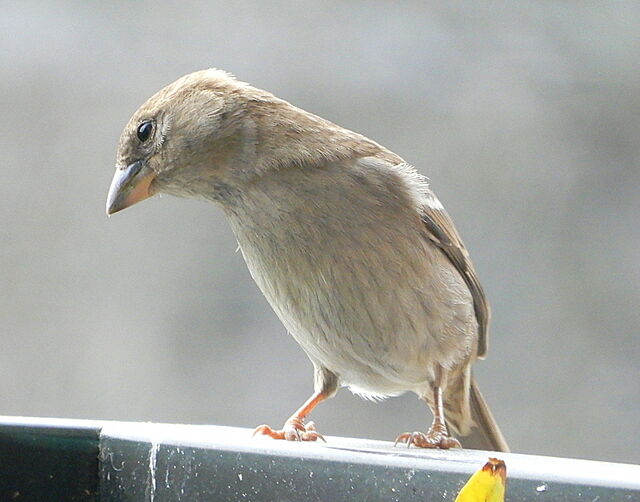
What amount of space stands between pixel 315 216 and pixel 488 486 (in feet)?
4.73

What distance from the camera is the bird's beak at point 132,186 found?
9.87ft

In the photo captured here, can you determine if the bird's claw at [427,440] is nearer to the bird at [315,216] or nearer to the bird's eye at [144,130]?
the bird at [315,216]

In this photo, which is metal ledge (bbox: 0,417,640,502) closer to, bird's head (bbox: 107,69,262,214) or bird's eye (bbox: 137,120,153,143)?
bird's head (bbox: 107,69,262,214)

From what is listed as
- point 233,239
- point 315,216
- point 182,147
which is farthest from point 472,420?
point 233,239

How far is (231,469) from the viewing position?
6.64ft

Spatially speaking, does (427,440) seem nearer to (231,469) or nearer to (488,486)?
(231,469)

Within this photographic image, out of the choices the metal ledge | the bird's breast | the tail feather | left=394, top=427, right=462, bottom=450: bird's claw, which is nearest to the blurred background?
the tail feather

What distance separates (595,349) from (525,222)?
90cm

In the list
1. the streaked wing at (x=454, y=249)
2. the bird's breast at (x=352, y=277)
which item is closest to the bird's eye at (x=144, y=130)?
the bird's breast at (x=352, y=277)

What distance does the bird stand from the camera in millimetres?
2916

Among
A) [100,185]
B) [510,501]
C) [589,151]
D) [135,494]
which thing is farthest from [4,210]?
[510,501]

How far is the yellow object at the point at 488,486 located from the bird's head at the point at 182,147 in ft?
5.10

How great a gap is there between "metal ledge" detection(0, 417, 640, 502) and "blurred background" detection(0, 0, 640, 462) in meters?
4.19

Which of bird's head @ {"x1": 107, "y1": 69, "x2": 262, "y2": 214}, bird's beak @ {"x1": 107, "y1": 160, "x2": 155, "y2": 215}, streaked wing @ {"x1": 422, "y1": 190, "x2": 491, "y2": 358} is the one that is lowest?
streaked wing @ {"x1": 422, "y1": 190, "x2": 491, "y2": 358}
